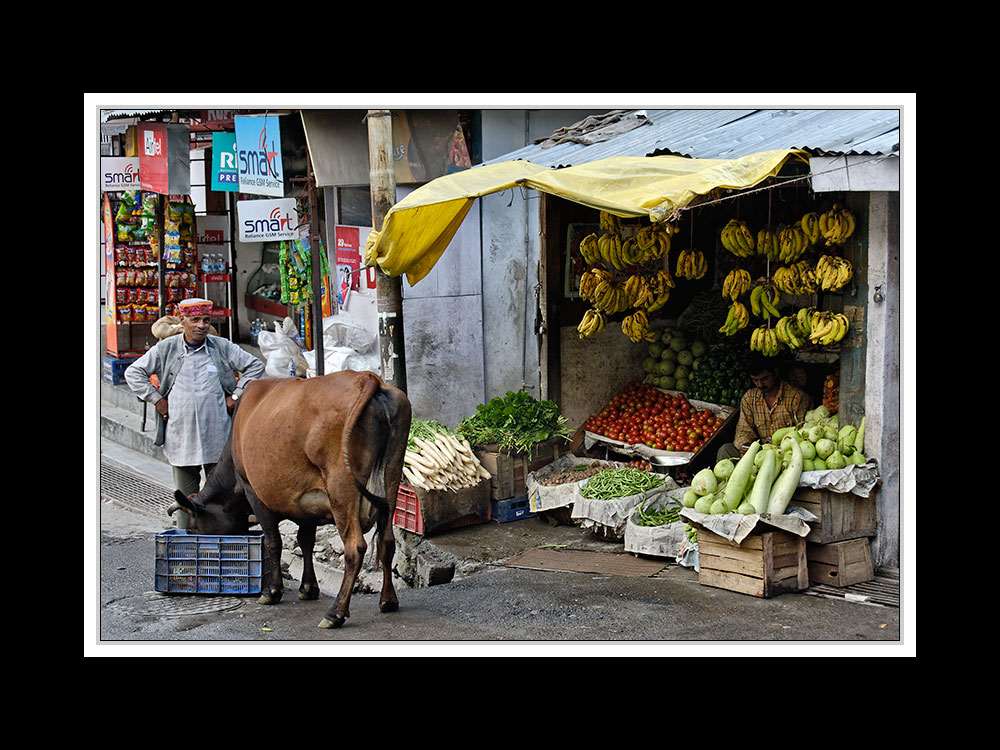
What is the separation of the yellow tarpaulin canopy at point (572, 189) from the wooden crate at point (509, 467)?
5.56 feet

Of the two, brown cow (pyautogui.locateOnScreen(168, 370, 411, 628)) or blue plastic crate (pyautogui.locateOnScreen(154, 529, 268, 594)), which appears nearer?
brown cow (pyautogui.locateOnScreen(168, 370, 411, 628))

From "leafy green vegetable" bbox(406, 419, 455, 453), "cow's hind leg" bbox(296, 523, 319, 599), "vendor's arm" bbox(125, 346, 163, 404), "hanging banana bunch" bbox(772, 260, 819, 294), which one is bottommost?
"cow's hind leg" bbox(296, 523, 319, 599)

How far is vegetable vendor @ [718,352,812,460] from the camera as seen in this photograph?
360 inches

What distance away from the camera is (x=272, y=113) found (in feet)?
37.8

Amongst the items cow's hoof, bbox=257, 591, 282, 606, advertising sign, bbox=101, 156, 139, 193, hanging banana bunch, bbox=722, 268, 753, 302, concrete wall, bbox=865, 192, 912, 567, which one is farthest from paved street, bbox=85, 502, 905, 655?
advertising sign, bbox=101, 156, 139, 193

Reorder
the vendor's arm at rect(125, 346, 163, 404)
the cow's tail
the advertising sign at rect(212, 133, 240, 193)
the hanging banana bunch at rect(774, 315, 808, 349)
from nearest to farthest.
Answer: the cow's tail, the vendor's arm at rect(125, 346, 163, 404), the hanging banana bunch at rect(774, 315, 808, 349), the advertising sign at rect(212, 133, 240, 193)

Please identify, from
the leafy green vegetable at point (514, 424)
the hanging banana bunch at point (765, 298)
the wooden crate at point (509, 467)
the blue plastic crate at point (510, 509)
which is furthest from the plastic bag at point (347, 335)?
the hanging banana bunch at point (765, 298)

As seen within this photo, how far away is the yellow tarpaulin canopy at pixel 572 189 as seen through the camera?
705 centimetres

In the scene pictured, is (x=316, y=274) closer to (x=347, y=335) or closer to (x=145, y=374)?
(x=347, y=335)

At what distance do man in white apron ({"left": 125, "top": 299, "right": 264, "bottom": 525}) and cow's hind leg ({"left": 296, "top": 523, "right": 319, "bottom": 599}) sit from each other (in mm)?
1130

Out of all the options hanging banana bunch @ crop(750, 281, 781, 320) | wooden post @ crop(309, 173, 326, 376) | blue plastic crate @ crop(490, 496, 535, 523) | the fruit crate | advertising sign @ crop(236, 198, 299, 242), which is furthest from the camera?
wooden post @ crop(309, 173, 326, 376)

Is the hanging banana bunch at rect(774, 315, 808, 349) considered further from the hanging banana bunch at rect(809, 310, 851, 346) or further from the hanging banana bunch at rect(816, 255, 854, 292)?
the hanging banana bunch at rect(816, 255, 854, 292)

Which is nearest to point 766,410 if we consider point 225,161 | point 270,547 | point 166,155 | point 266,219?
point 270,547

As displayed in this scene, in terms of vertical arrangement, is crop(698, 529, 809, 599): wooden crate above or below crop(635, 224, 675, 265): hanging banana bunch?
below
